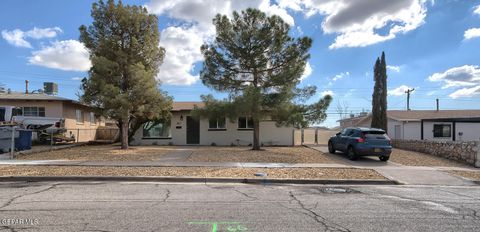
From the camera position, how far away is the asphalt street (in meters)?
6.07

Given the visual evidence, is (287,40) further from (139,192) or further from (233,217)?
(233,217)

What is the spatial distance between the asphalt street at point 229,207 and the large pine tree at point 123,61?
9551 mm

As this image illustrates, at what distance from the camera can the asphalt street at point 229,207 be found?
607 cm

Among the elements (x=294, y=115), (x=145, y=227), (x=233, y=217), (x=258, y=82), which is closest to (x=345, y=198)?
(x=233, y=217)

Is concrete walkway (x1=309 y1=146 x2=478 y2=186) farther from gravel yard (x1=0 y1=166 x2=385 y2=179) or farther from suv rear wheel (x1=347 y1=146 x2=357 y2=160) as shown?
suv rear wheel (x1=347 y1=146 x2=357 y2=160)

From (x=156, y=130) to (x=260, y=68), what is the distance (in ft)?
33.2

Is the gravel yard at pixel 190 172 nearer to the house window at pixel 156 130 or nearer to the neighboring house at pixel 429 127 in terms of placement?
the house window at pixel 156 130

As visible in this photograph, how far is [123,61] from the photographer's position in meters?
20.2

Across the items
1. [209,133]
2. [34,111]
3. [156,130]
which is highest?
[34,111]

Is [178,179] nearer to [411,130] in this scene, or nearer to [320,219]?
[320,219]

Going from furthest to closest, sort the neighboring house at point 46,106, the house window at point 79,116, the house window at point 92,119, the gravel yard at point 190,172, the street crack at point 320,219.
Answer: the house window at point 92,119, the house window at point 79,116, the neighboring house at point 46,106, the gravel yard at point 190,172, the street crack at point 320,219

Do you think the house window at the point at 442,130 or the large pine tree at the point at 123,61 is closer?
the large pine tree at the point at 123,61

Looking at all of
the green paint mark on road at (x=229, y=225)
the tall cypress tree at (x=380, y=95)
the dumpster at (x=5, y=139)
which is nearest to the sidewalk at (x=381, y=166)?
the dumpster at (x=5, y=139)

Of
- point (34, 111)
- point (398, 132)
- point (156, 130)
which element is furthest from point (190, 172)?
point (398, 132)
